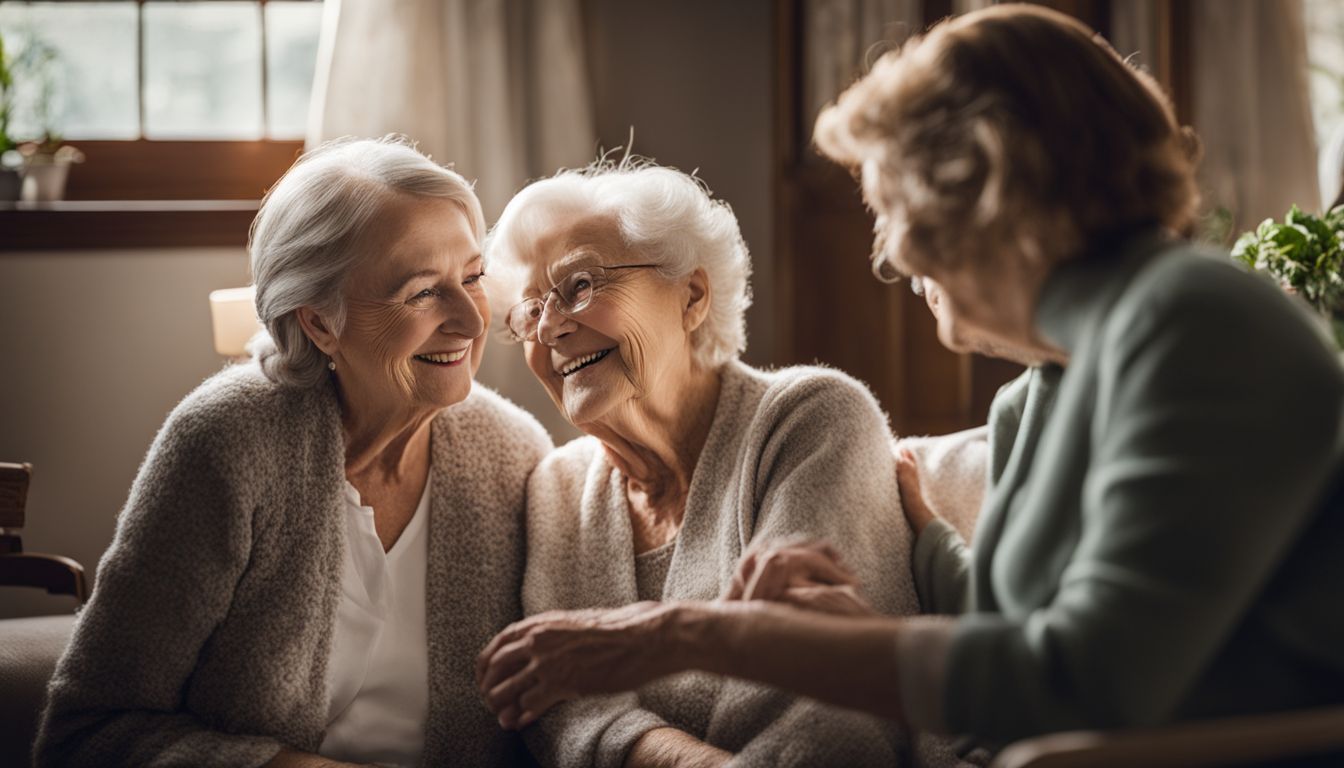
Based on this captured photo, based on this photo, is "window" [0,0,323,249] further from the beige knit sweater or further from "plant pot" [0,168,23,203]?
the beige knit sweater

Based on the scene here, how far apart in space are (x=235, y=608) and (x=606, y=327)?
2.06 ft

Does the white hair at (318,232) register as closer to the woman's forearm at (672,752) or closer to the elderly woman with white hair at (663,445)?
the elderly woman with white hair at (663,445)

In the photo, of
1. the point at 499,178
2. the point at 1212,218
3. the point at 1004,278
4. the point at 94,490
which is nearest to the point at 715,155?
the point at 499,178

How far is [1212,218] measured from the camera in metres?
3.40

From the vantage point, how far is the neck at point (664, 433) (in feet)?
5.95

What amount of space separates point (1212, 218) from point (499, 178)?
77.5 inches

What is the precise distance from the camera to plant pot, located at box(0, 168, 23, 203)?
3301mm

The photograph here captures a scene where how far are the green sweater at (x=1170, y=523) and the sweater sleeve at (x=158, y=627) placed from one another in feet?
3.36

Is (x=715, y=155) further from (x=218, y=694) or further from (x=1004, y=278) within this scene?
(x=1004, y=278)

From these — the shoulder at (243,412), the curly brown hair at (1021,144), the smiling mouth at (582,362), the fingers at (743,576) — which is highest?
the curly brown hair at (1021,144)

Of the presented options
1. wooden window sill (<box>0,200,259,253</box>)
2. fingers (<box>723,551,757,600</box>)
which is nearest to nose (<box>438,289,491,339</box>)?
fingers (<box>723,551,757,600</box>)

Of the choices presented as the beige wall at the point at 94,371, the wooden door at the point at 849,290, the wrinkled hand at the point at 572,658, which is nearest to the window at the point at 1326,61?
the wooden door at the point at 849,290

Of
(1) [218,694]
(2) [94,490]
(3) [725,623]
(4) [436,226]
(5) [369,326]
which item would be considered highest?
(4) [436,226]

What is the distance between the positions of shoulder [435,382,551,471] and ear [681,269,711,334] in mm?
350
